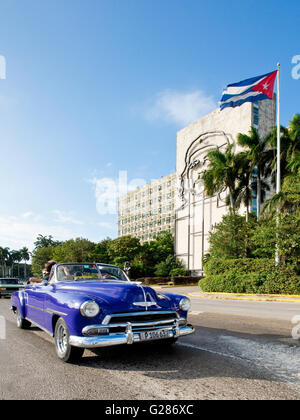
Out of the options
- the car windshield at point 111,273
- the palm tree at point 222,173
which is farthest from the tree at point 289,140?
the car windshield at point 111,273

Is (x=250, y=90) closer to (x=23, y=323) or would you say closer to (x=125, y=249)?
(x=23, y=323)

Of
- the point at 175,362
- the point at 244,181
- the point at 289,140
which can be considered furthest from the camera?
the point at 244,181

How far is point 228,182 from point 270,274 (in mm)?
14042

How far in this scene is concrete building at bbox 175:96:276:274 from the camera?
5328 centimetres

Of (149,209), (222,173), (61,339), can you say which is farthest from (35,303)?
(149,209)

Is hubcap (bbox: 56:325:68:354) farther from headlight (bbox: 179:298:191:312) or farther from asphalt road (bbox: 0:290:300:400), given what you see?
headlight (bbox: 179:298:191:312)

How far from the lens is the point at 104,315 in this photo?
488 centimetres

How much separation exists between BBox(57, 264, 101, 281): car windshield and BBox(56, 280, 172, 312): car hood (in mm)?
788

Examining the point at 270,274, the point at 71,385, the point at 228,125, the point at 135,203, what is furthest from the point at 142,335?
the point at 135,203

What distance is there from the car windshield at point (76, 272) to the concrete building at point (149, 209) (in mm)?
69785

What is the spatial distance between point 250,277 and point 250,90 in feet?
39.9

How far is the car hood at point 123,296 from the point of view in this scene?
506 centimetres

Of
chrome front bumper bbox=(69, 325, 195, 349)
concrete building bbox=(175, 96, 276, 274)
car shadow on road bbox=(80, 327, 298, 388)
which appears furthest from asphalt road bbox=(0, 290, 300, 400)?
concrete building bbox=(175, 96, 276, 274)

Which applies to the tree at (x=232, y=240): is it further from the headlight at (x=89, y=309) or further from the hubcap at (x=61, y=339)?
the headlight at (x=89, y=309)
